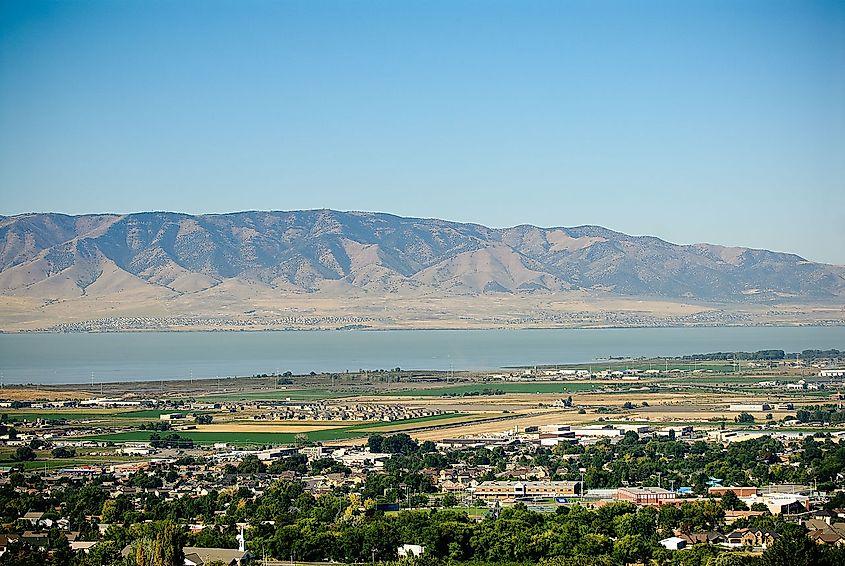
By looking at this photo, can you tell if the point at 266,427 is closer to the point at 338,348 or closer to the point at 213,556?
the point at 213,556

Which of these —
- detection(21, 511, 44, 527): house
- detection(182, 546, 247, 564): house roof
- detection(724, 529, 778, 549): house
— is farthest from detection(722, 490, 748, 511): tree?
detection(21, 511, 44, 527): house

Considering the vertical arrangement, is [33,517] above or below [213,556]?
below

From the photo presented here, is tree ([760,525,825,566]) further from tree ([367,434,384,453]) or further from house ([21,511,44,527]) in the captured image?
tree ([367,434,384,453])

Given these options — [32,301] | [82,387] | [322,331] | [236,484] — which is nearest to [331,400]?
[82,387]

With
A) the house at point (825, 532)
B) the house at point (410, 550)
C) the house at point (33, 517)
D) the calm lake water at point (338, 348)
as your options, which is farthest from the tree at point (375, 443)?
the calm lake water at point (338, 348)

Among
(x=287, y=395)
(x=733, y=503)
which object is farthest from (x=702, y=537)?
(x=287, y=395)

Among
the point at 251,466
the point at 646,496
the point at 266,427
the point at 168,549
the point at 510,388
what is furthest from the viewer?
the point at 510,388
